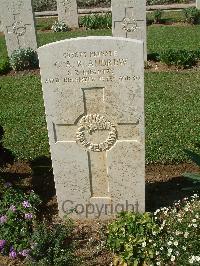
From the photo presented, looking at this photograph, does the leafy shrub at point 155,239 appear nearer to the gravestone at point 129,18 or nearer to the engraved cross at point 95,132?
the engraved cross at point 95,132

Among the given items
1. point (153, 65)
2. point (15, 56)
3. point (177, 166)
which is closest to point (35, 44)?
point (15, 56)

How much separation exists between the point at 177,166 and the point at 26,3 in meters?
7.71

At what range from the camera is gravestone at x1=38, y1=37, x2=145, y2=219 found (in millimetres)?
4289

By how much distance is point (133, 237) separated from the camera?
4.48 m

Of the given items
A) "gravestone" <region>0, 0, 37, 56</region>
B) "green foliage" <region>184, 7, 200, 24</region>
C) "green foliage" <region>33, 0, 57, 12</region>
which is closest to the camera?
"gravestone" <region>0, 0, 37, 56</region>

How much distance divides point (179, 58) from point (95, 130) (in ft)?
23.9

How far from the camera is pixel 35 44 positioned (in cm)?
1285

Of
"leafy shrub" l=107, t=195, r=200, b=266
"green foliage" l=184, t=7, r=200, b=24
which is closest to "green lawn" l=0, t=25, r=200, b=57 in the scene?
"green foliage" l=184, t=7, r=200, b=24

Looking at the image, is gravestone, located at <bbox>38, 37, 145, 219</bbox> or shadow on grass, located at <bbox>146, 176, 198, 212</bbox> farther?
shadow on grass, located at <bbox>146, 176, 198, 212</bbox>

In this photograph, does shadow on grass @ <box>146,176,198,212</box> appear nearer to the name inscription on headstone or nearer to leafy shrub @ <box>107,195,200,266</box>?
leafy shrub @ <box>107,195,200,266</box>

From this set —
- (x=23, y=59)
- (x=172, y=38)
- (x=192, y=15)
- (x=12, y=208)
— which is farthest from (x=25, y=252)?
(x=192, y=15)

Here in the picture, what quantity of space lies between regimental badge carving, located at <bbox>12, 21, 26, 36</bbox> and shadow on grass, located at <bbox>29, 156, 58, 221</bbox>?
670cm

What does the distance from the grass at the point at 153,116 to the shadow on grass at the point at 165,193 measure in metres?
0.62

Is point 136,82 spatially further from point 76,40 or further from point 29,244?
point 29,244
